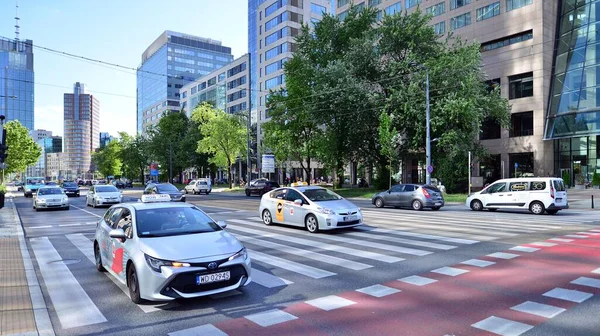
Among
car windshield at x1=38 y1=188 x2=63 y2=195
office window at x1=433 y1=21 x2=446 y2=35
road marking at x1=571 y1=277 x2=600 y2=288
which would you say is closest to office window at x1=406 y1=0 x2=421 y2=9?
office window at x1=433 y1=21 x2=446 y2=35

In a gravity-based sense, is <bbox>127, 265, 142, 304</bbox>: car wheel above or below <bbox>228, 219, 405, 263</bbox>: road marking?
above

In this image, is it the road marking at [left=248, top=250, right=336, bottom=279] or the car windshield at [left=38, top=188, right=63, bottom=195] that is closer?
the road marking at [left=248, top=250, right=336, bottom=279]

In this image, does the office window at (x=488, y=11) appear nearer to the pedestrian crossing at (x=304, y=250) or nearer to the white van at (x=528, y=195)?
the white van at (x=528, y=195)

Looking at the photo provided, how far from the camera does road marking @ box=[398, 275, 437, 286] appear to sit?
6656 mm

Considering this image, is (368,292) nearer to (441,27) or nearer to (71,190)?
(71,190)

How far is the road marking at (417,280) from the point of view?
262 inches

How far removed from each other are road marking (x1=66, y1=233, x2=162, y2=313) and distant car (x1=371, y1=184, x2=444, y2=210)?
52.3ft

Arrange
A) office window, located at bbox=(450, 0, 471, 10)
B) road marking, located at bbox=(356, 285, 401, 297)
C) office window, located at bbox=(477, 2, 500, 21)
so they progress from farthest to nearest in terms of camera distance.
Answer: office window, located at bbox=(450, 0, 471, 10) → office window, located at bbox=(477, 2, 500, 21) → road marking, located at bbox=(356, 285, 401, 297)

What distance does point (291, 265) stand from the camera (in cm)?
804

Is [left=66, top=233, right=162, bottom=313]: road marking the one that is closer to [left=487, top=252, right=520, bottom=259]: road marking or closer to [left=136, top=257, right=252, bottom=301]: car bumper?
[left=136, top=257, right=252, bottom=301]: car bumper

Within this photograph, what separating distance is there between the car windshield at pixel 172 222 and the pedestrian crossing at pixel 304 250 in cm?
107

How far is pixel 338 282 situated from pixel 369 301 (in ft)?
3.51

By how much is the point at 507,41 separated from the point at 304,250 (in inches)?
1876

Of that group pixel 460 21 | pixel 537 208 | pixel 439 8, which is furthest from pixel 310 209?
pixel 439 8
